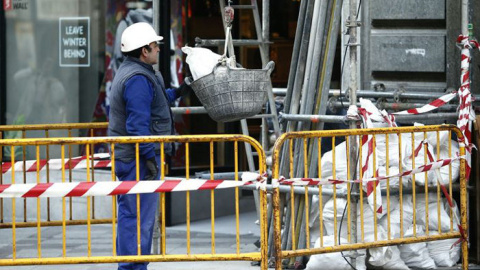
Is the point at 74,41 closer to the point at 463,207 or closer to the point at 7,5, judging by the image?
the point at 7,5

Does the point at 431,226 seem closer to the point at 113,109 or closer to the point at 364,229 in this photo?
the point at 364,229

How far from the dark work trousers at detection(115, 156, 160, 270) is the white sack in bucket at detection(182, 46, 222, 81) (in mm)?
775

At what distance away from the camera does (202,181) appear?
25.0ft

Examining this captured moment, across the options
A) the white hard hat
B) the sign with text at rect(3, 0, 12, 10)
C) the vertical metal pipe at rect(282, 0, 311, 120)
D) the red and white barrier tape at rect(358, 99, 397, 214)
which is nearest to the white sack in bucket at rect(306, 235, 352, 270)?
the red and white barrier tape at rect(358, 99, 397, 214)

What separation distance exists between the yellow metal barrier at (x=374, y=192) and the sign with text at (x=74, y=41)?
3.65m

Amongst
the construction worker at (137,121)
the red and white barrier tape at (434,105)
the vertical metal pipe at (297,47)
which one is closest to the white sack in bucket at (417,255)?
the red and white barrier tape at (434,105)

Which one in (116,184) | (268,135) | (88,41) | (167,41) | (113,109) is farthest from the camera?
(88,41)

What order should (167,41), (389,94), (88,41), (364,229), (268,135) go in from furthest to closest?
1. (88,41)
2. (167,41)
3. (268,135)
4. (389,94)
5. (364,229)

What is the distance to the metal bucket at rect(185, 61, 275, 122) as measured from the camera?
7895mm

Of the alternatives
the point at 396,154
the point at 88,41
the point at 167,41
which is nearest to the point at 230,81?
the point at 396,154

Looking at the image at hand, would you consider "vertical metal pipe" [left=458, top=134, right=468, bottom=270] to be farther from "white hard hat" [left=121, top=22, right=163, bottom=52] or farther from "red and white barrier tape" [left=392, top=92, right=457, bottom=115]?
"white hard hat" [left=121, top=22, right=163, bottom=52]

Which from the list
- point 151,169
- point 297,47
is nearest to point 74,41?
point 297,47

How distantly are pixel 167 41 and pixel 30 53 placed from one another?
2.06 metres

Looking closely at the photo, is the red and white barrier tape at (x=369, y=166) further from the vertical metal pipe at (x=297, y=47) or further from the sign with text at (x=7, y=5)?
the sign with text at (x=7, y=5)
